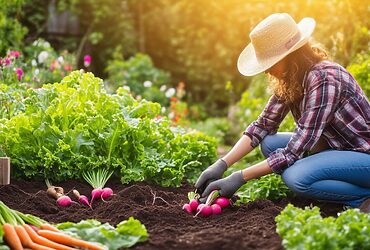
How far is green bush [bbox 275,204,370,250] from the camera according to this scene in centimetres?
326

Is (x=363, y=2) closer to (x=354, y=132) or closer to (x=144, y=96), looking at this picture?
(x=144, y=96)

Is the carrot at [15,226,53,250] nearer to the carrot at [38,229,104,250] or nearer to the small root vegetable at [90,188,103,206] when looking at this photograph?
the carrot at [38,229,104,250]

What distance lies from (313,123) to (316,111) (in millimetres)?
73

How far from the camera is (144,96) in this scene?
374 inches

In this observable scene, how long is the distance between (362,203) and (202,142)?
5.54 ft

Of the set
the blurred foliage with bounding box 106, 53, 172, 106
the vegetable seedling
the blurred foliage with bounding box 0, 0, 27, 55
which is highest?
the blurred foliage with bounding box 0, 0, 27, 55

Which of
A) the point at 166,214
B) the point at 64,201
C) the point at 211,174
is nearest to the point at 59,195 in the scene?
the point at 64,201

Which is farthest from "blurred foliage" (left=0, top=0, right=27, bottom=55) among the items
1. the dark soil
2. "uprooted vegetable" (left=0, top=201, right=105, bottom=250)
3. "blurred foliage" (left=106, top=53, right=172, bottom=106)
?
"uprooted vegetable" (left=0, top=201, right=105, bottom=250)

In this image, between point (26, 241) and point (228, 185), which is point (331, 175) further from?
point (26, 241)

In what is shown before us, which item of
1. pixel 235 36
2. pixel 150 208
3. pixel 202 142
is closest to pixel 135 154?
pixel 202 142

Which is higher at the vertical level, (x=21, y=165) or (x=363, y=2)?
(x=363, y=2)

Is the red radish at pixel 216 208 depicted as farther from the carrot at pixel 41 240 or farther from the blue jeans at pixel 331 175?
the carrot at pixel 41 240

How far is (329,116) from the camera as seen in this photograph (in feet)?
14.4

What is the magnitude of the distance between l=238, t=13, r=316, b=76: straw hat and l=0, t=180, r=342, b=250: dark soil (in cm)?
88
